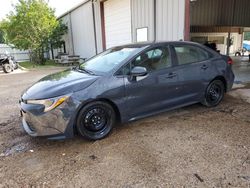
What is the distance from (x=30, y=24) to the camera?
13945mm

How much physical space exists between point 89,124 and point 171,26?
5.42 m

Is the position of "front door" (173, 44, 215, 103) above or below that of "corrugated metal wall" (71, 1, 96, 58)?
below

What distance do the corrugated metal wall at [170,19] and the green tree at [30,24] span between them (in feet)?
29.9

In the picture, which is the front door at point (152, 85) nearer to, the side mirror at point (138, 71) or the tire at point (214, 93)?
the side mirror at point (138, 71)

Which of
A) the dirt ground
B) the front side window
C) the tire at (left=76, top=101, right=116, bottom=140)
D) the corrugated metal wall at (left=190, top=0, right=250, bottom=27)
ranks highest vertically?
the corrugated metal wall at (left=190, top=0, right=250, bottom=27)

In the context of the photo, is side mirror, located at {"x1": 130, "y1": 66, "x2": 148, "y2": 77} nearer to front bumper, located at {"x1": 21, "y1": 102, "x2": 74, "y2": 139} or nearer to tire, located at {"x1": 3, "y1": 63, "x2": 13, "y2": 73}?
front bumper, located at {"x1": 21, "y1": 102, "x2": 74, "y2": 139}

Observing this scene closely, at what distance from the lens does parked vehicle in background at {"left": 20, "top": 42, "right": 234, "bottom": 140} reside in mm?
3098

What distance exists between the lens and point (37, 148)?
332 centimetres

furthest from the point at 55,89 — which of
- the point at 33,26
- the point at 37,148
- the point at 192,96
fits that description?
the point at 33,26

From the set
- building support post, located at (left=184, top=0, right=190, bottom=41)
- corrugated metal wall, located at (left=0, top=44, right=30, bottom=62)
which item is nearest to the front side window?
building support post, located at (left=184, top=0, right=190, bottom=41)

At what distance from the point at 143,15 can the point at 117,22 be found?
243 centimetres

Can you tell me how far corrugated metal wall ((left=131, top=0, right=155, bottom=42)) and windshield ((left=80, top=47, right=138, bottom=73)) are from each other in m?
4.60

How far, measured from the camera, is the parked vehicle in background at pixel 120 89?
310cm

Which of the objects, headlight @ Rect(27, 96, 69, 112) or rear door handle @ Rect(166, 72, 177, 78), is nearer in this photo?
headlight @ Rect(27, 96, 69, 112)
